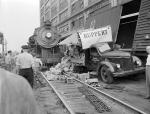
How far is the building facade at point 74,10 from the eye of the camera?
95.5ft

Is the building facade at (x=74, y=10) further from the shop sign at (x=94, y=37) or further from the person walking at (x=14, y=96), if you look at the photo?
the person walking at (x=14, y=96)

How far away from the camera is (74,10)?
41062mm

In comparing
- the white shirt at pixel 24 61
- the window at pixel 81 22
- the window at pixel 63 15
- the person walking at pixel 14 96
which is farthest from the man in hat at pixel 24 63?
the window at pixel 63 15

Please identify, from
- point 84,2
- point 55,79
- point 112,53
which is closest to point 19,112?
point 112,53

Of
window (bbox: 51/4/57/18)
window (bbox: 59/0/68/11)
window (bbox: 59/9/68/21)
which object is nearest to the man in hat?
window (bbox: 59/9/68/21)

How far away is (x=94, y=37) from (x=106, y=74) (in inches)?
122

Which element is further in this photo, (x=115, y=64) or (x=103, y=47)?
(x=103, y=47)

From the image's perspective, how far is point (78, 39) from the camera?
15828mm

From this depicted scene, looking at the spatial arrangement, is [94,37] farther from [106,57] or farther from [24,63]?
[24,63]

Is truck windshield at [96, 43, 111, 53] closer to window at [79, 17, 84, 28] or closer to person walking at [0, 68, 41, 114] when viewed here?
person walking at [0, 68, 41, 114]

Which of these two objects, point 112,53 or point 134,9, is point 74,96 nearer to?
point 112,53

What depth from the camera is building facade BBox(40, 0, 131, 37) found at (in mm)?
29100

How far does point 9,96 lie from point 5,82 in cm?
6

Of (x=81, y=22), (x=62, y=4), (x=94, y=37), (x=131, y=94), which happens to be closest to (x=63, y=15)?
(x=62, y=4)
